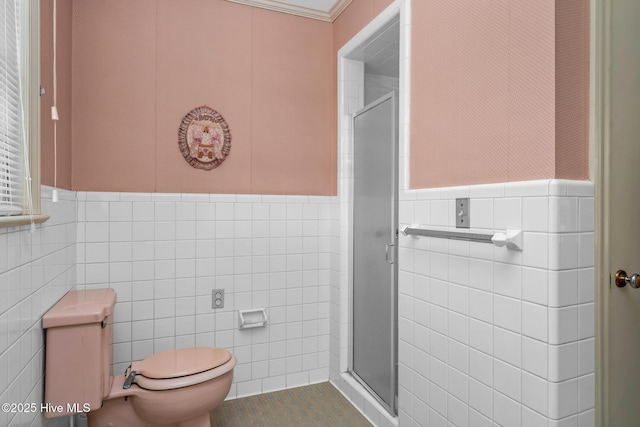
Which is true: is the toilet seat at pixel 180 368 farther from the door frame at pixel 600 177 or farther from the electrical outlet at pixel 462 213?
the door frame at pixel 600 177

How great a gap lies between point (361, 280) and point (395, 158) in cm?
84

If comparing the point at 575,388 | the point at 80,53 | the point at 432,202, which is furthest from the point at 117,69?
the point at 575,388

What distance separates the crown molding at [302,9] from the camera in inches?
97.3

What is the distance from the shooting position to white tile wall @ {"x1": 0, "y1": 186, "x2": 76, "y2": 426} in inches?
41.4

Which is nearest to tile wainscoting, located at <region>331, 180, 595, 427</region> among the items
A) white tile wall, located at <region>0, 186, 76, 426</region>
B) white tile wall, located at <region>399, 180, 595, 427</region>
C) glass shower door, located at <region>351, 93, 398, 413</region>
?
white tile wall, located at <region>399, 180, 595, 427</region>

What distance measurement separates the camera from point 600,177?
121cm

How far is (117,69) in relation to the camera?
2186mm

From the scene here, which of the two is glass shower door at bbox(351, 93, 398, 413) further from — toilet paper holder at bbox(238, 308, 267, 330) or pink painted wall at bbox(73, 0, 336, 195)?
toilet paper holder at bbox(238, 308, 267, 330)

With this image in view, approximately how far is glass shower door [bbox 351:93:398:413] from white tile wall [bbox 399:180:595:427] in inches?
15.8

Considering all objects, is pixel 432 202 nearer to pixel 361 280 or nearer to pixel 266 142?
pixel 361 280

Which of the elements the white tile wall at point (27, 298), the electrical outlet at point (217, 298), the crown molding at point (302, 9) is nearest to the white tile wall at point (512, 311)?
the electrical outlet at point (217, 298)

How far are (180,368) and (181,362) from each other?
0.07m

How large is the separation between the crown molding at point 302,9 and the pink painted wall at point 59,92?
1.02 m

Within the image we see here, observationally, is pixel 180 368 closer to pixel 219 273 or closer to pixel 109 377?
pixel 109 377
